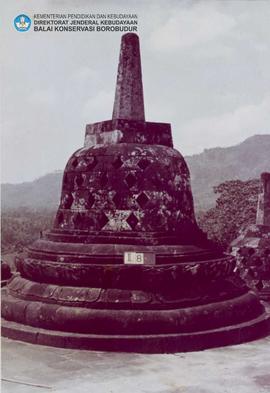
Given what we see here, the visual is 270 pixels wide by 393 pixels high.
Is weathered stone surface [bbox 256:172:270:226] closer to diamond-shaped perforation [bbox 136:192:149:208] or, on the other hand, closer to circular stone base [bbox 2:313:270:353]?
diamond-shaped perforation [bbox 136:192:149:208]

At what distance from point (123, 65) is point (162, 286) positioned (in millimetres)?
3449

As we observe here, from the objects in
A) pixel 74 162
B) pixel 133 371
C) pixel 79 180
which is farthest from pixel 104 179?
pixel 133 371

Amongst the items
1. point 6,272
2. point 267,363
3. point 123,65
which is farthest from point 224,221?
point 267,363

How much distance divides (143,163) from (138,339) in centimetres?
257

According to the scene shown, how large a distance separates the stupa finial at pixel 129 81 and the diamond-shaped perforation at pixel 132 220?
62.2 inches

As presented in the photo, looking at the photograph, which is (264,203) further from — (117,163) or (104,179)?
(104,179)

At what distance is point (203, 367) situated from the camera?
224 inches

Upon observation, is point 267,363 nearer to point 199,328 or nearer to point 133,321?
point 199,328

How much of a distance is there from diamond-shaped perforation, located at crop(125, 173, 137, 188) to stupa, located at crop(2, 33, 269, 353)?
1 centimetres

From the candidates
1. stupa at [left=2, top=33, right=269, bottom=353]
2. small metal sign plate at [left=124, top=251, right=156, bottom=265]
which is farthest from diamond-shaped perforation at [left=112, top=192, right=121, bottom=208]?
small metal sign plate at [left=124, top=251, right=156, bottom=265]

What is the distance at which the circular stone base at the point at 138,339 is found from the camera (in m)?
6.27

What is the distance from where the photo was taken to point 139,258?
6.89m

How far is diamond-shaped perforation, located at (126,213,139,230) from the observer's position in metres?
7.53

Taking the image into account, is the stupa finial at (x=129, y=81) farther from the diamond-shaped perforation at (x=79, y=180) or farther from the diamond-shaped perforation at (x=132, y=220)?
the diamond-shaped perforation at (x=132, y=220)
